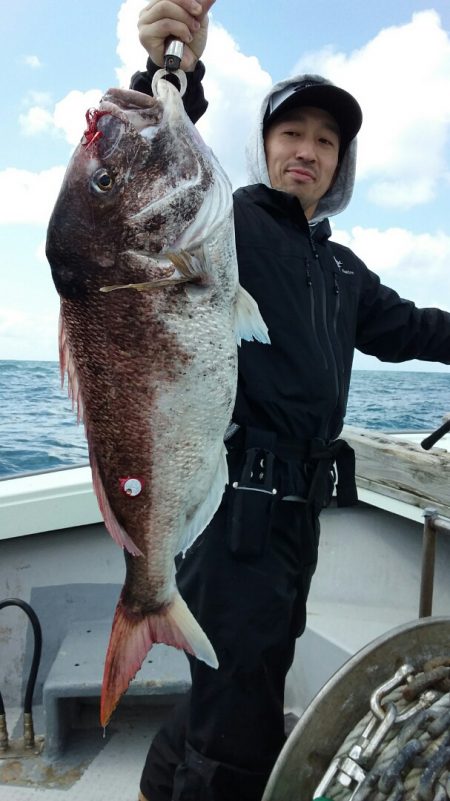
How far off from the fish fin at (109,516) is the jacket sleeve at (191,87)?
1.16m

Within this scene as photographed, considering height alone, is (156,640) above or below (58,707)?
above

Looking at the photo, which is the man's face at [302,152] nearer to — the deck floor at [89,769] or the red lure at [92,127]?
the red lure at [92,127]

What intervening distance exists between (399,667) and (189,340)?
0.94m

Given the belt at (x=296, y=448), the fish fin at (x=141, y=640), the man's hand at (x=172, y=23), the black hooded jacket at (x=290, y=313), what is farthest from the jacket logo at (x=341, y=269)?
the fish fin at (x=141, y=640)

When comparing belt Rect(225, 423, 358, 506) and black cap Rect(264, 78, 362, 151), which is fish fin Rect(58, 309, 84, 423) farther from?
black cap Rect(264, 78, 362, 151)

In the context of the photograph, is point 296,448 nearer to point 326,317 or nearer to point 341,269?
point 326,317

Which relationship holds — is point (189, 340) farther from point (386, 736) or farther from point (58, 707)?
point (58, 707)

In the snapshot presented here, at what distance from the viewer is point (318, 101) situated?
2.19 m

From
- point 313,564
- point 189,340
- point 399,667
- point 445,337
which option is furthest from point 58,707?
point 445,337

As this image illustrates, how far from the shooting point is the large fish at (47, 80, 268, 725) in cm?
152

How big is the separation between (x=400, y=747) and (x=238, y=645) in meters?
0.67

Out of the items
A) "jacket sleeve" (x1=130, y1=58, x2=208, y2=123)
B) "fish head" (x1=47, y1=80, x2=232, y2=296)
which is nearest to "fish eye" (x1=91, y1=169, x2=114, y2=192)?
"fish head" (x1=47, y1=80, x2=232, y2=296)

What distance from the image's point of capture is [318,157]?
7.22ft

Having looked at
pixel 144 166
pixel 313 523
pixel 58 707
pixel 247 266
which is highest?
pixel 144 166
